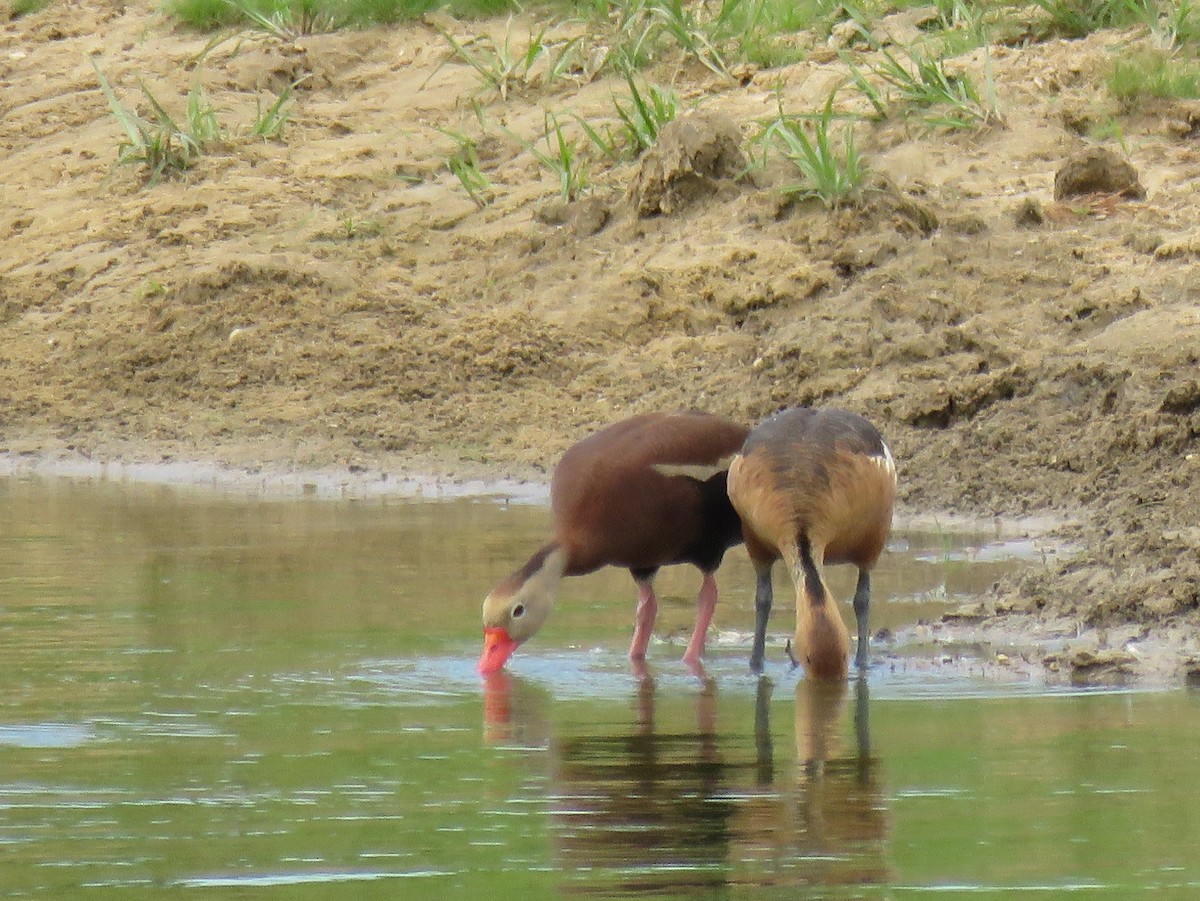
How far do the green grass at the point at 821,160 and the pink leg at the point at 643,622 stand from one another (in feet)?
14.3

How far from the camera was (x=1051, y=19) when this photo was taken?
12211 mm

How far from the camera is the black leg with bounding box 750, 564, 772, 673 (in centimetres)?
636

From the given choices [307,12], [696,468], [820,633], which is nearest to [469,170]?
[307,12]

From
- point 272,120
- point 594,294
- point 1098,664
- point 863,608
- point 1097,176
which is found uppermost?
point 272,120

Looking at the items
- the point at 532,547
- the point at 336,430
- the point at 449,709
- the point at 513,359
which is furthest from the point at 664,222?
the point at 449,709

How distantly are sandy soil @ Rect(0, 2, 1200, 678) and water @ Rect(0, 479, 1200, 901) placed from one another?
1.33 meters

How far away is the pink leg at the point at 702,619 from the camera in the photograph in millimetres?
6539

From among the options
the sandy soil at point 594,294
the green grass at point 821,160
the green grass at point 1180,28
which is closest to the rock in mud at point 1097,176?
the sandy soil at point 594,294

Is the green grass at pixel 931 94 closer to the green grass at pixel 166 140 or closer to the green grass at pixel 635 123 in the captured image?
the green grass at pixel 635 123

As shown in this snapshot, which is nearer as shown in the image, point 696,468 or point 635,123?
point 696,468

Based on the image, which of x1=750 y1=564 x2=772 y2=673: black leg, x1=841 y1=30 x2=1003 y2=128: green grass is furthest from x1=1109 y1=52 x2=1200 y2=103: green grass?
x1=750 y1=564 x2=772 y2=673: black leg

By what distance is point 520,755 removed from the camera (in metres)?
5.19

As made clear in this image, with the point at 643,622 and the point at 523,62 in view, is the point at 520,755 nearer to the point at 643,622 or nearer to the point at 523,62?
the point at 643,622

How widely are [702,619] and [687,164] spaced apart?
196 inches
